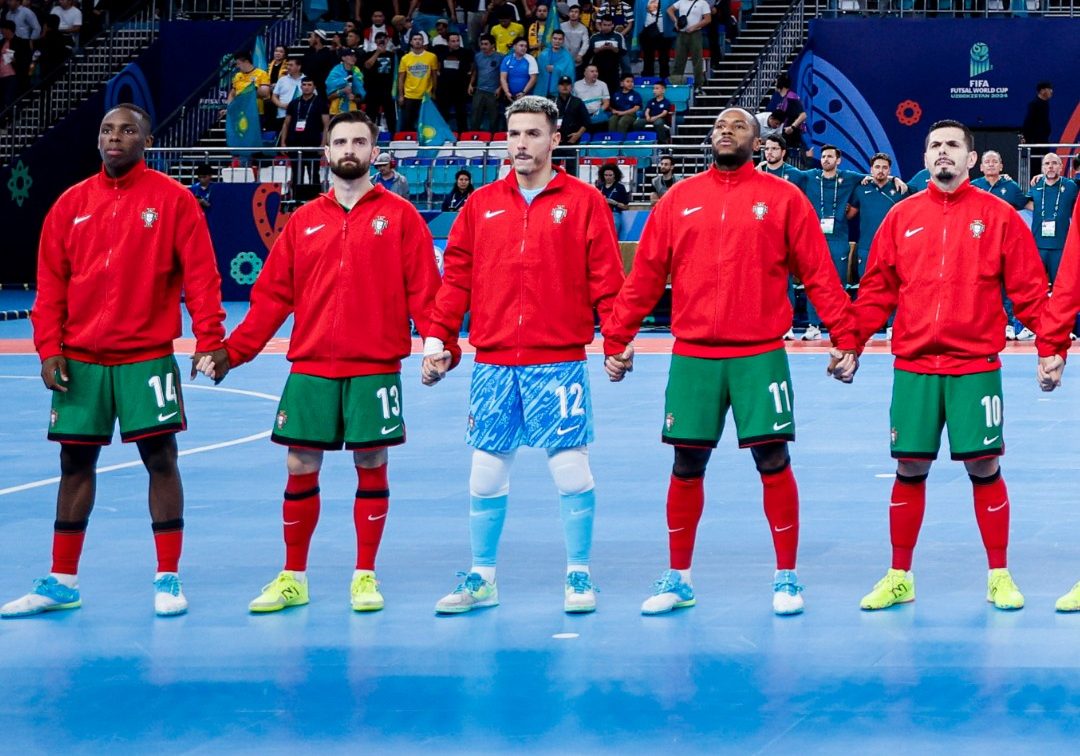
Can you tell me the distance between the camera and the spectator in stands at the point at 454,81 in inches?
1094

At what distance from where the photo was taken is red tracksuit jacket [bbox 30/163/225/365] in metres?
7.33

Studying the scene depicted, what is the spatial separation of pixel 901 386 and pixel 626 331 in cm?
125

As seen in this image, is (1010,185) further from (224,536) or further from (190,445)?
(224,536)

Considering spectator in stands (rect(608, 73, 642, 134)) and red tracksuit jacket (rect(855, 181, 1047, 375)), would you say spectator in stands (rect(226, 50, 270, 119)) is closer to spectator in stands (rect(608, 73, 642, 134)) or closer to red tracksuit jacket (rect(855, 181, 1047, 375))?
spectator in stands (rect(608, 73, 642, 134))

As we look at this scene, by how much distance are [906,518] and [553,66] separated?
20.1 metres

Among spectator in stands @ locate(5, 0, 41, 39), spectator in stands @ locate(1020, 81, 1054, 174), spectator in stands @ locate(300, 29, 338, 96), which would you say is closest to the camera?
spectator in stands @ locate(1020, 81, 1054, 174)

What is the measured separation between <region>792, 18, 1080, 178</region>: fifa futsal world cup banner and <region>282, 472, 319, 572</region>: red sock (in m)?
21.8

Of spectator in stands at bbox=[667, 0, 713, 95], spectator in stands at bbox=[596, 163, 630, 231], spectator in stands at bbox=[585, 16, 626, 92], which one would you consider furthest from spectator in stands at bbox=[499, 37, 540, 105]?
spectator in stands at bbox=[596, 163, 630, 231]

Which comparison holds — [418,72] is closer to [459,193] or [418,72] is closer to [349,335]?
[459,193]

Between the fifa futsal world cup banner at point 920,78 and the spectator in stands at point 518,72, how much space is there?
4.79m

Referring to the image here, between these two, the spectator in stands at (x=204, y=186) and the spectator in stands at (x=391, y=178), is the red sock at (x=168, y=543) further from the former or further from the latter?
the spectator in stands at (x=204, y=186)

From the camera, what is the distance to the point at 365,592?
7.39 m

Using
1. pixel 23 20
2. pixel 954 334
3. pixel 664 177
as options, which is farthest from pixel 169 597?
pixel 23 20

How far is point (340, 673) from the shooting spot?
632 centimetres
